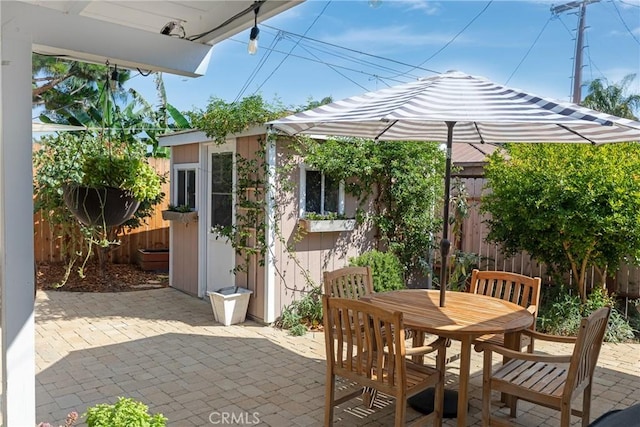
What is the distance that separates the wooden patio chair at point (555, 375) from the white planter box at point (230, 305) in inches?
127

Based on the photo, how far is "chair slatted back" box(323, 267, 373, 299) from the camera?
383cm

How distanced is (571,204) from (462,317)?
2.77 meters

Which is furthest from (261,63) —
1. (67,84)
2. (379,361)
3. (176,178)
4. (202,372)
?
(379,361)

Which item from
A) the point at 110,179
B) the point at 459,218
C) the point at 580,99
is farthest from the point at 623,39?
the point at 110,179

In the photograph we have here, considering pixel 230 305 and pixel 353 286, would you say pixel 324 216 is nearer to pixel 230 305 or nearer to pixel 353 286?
pixel 230 305

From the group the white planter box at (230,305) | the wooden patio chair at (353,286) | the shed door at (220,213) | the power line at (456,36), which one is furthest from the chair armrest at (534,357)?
the power line at (456,36)

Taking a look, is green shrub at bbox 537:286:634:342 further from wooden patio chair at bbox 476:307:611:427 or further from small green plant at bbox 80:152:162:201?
small green plant at bbox 80:152:162:201

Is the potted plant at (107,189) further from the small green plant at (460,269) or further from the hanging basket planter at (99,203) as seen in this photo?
the small green plant at (460,269)

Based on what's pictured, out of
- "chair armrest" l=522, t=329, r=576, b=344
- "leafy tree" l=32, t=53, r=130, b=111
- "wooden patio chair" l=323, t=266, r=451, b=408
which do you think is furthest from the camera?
"leafy tree" l=32, t=53, r=130, b=111

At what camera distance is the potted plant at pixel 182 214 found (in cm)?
677

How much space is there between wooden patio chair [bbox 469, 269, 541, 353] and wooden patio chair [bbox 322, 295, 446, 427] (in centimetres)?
84

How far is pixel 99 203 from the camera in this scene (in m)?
2.59

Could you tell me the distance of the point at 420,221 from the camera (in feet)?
21.3

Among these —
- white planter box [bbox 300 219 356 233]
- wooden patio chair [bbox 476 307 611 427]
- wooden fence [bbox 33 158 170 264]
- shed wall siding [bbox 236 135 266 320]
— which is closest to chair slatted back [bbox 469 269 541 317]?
wooden patio chair [bbox 476 307 611 427]
